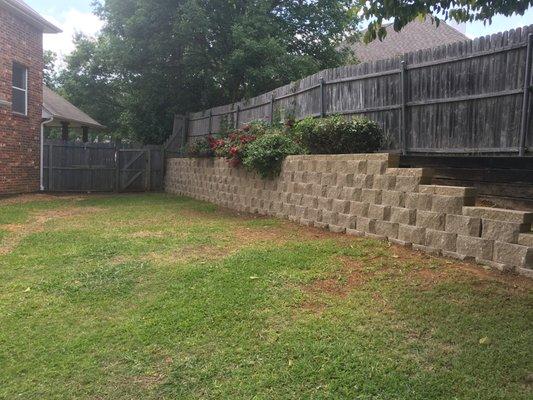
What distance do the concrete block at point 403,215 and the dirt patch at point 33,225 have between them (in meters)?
5.20

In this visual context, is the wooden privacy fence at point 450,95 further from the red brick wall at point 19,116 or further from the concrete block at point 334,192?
the red brick wall at point 19,116

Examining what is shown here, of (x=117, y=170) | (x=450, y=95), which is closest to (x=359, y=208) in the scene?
(x=450, y=95)

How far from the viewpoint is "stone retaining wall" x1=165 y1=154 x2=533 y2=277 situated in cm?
481

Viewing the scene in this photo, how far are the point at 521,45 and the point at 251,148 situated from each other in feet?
16.8

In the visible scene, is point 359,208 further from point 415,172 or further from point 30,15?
point 30,15

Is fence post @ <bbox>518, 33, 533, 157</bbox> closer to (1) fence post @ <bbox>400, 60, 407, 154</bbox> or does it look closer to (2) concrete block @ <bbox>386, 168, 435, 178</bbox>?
(2) concrete block @ <bbox>386, 168, 435, 178</bbox>

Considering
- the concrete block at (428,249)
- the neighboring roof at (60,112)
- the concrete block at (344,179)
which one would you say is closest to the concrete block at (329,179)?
the concrete block at (344,179)

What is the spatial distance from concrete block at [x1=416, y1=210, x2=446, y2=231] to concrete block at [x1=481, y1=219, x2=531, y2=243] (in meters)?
0.54

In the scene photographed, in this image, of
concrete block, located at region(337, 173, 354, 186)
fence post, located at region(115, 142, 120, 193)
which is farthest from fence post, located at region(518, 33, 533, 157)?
fence post, located at region(115, 142, 120, 193)

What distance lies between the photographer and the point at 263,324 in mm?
4160

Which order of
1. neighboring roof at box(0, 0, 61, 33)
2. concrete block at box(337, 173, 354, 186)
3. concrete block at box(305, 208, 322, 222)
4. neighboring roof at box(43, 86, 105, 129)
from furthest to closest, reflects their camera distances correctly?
neighboring roof at box(43, 86, 105, 129) → neighboring roof at box(0, 0, 61, 33) → concrete block at box(305, 208, 322, 222) → concrete block at box(337, 173, 354, 186)

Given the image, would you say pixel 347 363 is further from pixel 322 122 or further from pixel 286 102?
pixel 286 102

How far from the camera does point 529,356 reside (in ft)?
11.1

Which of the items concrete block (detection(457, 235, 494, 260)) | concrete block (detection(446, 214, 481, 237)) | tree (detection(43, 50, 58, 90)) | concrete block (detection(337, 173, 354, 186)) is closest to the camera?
concrete block (detection(457, 235, 494, 260))
